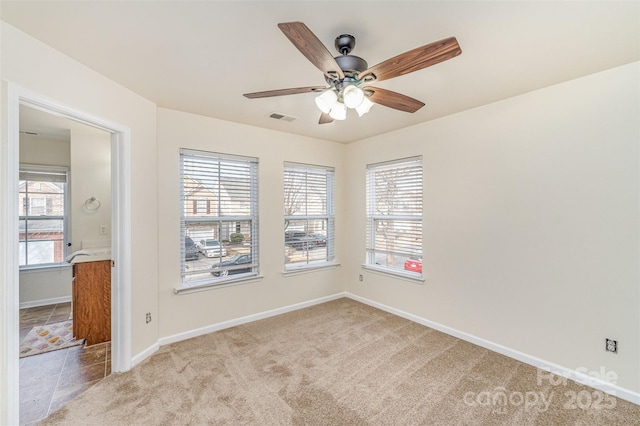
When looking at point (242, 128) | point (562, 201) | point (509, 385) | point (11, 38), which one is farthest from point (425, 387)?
point (11, 38)

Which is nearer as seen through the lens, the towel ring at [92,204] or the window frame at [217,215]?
the window frame at [217,215]

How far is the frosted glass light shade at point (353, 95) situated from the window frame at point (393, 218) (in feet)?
6.88

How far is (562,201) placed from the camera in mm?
2416

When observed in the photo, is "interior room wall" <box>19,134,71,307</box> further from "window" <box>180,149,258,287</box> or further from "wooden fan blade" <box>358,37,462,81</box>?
"wooden fan blade" <box>358,37,462,81</box>

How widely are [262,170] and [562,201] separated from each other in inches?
123

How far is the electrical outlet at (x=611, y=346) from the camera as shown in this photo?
2166 mm

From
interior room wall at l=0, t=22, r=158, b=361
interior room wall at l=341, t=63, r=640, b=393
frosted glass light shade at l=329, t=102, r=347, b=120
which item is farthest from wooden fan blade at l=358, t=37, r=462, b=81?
interior room wall at l=0, t=22, r=158, b=361

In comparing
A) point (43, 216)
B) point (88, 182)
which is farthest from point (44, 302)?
point (88, 182)

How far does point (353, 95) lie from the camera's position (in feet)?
5.35

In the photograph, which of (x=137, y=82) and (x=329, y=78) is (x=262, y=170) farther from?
(x=329, y=78)

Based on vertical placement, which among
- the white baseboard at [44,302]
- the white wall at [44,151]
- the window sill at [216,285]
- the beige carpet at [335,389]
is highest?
the white wall at [44,151]

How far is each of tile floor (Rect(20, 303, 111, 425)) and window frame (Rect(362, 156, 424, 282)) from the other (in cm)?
322

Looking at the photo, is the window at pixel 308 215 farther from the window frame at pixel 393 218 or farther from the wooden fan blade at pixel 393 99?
the wooden fan blade at pixel 393 99

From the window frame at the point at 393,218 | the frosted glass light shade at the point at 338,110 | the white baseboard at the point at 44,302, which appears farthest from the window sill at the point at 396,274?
the white baseboard at the point at 44,302
